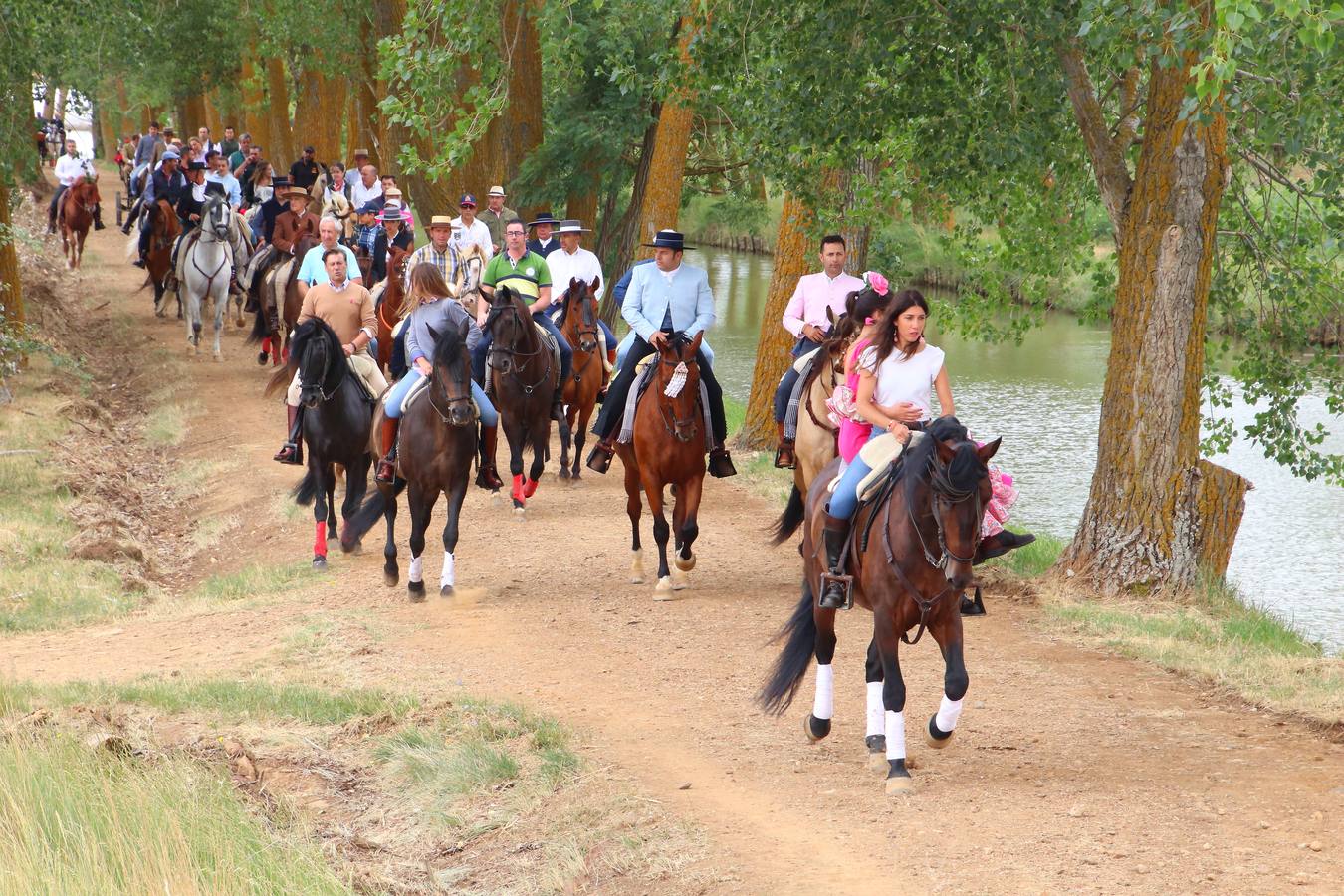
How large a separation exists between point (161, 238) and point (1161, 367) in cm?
2132

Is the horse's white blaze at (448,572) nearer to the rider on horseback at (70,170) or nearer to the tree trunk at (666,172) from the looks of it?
the tree trunk at (666,172)

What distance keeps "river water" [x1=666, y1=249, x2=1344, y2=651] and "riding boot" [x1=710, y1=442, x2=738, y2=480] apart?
239 inches

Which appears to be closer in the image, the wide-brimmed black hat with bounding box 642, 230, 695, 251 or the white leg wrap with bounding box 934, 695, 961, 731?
the white leg wrap with bounding box 934, 695, 961, 731

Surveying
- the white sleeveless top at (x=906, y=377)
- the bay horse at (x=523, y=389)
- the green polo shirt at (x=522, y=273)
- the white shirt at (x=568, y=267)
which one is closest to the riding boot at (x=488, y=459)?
the bay horse at (x=523, y=389)

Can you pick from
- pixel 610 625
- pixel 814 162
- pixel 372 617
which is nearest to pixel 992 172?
pixel 814 162

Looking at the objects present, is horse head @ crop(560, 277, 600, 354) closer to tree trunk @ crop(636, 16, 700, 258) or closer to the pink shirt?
the pink shirt

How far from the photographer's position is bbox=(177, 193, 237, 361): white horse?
2467 cm

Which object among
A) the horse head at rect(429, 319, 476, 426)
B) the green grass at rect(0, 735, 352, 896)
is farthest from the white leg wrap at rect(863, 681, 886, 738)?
the horse head at rect(429, 319, 476, 426)

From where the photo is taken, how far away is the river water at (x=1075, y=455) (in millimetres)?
17250

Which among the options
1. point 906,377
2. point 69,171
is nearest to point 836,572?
point 906,377

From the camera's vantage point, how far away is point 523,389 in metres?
15.1

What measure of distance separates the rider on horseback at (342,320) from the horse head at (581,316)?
2494 millimetres

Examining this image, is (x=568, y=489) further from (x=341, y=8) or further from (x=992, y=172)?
(x=341, y=8)

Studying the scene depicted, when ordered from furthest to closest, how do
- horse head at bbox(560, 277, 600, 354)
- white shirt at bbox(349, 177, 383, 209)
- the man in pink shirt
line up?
white shirt at bbox(349, 177, 383, 209)
horse head at bbox(560, 277, 600, 354)
the man in pink shirt
